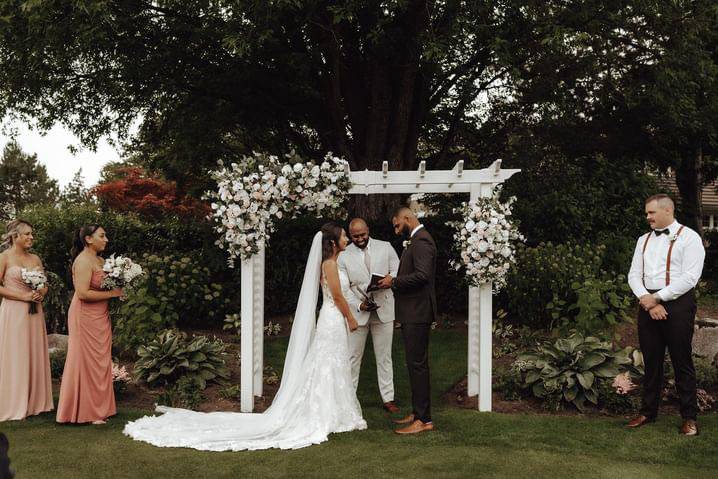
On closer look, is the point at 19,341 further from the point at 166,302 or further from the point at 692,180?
the point at 692,180

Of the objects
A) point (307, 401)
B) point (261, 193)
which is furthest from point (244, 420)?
point (261, 193)

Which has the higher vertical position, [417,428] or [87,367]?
[87,367]

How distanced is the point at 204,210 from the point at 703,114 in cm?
1678

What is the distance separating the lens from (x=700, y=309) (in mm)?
12688

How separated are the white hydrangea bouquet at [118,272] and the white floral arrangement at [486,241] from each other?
11.3 feet

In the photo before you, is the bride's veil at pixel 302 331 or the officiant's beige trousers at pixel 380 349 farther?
the officiant's beige trousers at pixel 380 349

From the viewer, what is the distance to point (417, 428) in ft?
19.8

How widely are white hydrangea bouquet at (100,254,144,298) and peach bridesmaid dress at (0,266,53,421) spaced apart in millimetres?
970

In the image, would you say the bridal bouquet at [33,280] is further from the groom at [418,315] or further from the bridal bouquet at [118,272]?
the groom at [418,315]

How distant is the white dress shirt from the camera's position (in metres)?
5.74

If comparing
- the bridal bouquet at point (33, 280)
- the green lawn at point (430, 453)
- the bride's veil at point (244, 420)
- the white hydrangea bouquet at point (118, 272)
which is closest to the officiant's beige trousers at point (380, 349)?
the green lawn at point (430, 453)

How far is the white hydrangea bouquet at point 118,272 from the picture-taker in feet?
21.0

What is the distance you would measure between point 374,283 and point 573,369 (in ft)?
7.85

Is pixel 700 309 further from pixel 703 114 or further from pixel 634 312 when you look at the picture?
pixel 703 114
